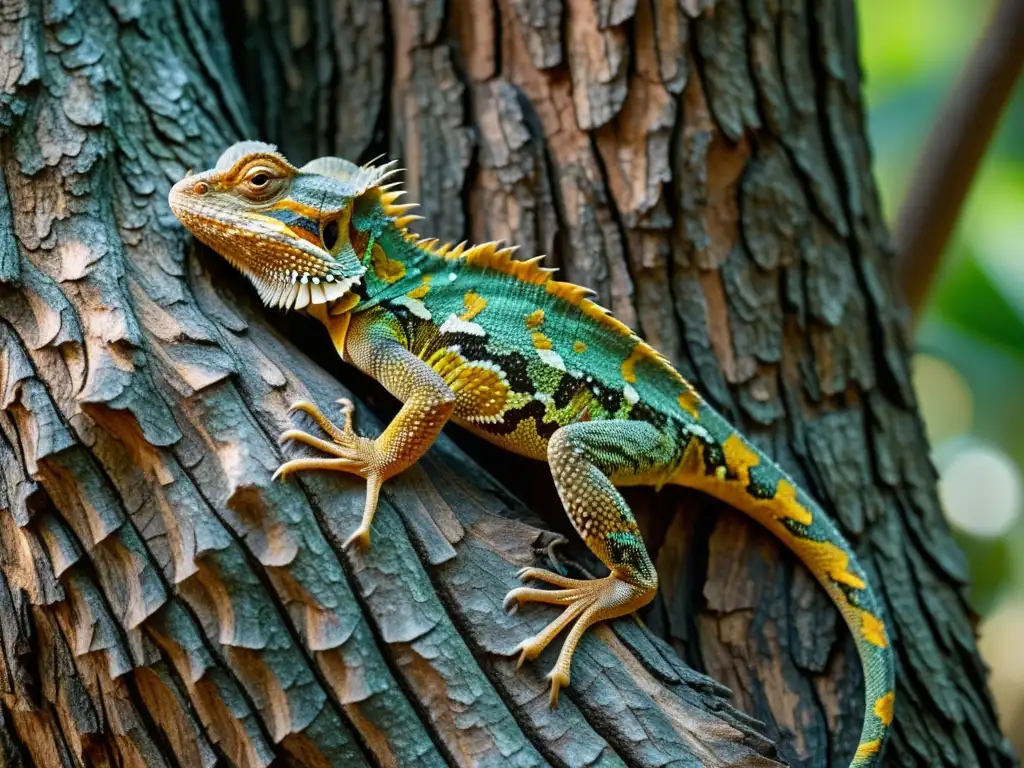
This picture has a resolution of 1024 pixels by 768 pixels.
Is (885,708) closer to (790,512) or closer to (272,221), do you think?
(790,512)

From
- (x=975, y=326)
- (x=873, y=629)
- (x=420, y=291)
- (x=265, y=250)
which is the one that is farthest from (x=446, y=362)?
(x=975, y=326)

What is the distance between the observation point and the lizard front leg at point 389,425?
300 centimetres

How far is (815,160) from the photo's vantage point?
174 inches

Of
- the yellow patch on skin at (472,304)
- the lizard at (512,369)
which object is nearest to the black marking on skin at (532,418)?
the lizard at (512,369)

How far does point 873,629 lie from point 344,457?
2.37 meters

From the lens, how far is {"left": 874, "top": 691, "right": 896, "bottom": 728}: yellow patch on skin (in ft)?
11.2

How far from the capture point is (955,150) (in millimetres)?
5301

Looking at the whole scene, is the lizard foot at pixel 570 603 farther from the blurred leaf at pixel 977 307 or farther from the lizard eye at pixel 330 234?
the blurred leaf at pixel 977 307

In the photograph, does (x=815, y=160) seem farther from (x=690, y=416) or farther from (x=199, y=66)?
(x=199, y=66)

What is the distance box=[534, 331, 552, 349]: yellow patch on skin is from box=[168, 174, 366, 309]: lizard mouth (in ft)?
2.63

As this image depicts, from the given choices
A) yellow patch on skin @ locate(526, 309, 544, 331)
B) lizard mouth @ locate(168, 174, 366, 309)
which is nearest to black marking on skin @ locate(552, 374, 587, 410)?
yellow patch on skin @ locate(526, 309, 544, 331)

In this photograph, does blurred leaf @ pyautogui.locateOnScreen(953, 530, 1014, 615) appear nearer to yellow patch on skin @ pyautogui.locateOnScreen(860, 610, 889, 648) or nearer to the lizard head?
yellow patch on skin @ pyautogui.locateOnScreen(860, 610, 889, 648)

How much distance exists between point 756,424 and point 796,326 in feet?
1.86

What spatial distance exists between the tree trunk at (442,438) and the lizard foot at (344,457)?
2.2 inches
